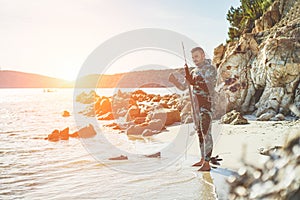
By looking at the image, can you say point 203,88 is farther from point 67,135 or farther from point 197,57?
point 67,135

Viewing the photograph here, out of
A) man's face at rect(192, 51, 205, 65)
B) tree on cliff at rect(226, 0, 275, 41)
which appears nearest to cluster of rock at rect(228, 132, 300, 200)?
man's face at rect(192, 51, 205, 65)

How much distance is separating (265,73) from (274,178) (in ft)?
41.7

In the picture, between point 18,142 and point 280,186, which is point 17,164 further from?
point 280,186

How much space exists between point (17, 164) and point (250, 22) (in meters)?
21.7

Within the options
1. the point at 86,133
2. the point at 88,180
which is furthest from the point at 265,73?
the point at 88,180

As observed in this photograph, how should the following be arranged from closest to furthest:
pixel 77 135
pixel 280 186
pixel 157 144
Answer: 1. pixel 280 186
2. pixel 157 144
3. pixel 77 135

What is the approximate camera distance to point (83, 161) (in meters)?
7.99

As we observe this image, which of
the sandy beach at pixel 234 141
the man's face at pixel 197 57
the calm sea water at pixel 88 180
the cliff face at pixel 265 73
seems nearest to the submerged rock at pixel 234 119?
the sandy beach at pixel 234 141

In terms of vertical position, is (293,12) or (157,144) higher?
(293,12)

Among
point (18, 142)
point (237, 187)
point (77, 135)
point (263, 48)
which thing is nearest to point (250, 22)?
point (263, 48)

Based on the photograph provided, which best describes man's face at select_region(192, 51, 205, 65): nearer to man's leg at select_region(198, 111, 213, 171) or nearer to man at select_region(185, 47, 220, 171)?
man at select_region(185, 47, 220, 171)

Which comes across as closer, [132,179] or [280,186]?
[280,186]

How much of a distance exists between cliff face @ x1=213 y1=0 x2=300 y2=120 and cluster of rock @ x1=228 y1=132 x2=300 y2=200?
10107 mm

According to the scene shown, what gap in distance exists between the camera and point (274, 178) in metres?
1.01
